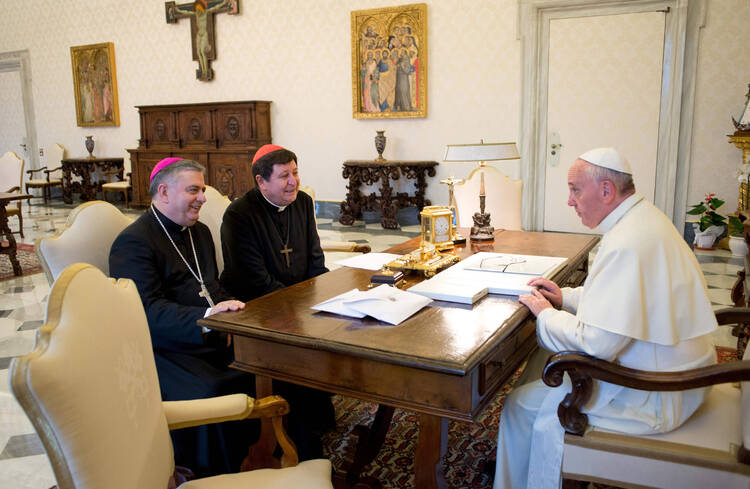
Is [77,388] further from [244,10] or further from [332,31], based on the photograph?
[244,10]

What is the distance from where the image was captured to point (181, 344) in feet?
8.46

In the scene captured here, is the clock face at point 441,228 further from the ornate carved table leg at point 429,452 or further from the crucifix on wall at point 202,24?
the crucifix on wall at point 202,24

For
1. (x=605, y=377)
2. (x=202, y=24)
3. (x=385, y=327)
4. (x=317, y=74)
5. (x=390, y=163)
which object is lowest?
(x=605, y=377)

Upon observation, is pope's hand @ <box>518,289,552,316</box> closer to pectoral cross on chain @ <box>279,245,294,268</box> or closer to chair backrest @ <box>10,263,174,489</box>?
chair backrest @ <box>10,263,174,489</box>

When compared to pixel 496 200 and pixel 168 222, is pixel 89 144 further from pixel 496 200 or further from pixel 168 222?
pixel 168 222

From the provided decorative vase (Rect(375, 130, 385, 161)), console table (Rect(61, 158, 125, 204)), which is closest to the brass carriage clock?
decorative vase (Rect(375, 130, 385, 161))

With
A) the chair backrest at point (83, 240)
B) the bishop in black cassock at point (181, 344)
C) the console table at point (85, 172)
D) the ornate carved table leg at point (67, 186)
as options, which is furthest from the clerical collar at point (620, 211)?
the ornate carved table leg at point (67, 186)

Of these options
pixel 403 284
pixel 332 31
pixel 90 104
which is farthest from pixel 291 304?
pixel 90 104

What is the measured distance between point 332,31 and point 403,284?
7553mm

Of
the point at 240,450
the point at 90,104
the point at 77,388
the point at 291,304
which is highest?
the point at 90,104

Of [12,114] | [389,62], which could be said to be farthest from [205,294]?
[12,114]

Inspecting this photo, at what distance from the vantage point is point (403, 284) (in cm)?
252

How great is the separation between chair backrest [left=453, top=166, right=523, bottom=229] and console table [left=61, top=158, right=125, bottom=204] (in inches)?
357

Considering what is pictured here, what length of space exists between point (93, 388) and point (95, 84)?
485 inches
